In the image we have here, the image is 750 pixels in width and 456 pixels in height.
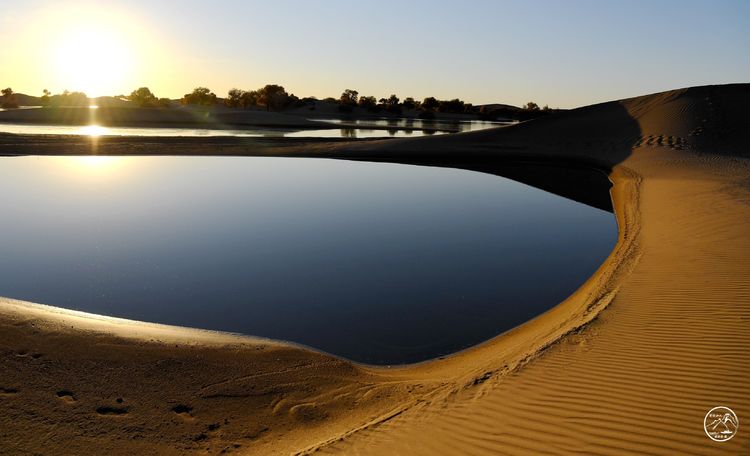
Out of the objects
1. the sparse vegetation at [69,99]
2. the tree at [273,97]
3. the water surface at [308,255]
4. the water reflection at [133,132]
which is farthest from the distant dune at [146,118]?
the sparse vegetation at [69,99]

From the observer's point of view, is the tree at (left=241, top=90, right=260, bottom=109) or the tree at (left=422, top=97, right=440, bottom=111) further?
the tree at (left=422, top=97, right=440, bottom=111)

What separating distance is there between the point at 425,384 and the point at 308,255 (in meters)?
6.15

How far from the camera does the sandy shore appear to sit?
178 inches

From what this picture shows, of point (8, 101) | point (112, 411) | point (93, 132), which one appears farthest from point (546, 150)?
point (8, 101)

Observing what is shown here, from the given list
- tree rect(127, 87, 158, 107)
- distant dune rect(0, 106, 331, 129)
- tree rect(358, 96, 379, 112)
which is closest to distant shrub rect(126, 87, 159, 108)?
tree rect(127, 87, 158, 107)

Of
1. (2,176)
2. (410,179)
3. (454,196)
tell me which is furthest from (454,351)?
(2,176)

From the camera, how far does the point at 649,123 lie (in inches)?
1431

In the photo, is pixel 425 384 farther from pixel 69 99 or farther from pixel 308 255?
pixel 69 99

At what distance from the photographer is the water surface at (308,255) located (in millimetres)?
8117

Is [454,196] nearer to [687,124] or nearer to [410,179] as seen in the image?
[410,179]

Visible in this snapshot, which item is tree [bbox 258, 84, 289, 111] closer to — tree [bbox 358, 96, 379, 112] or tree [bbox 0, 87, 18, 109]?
tree [bbox 358, 96, 379, 112]
